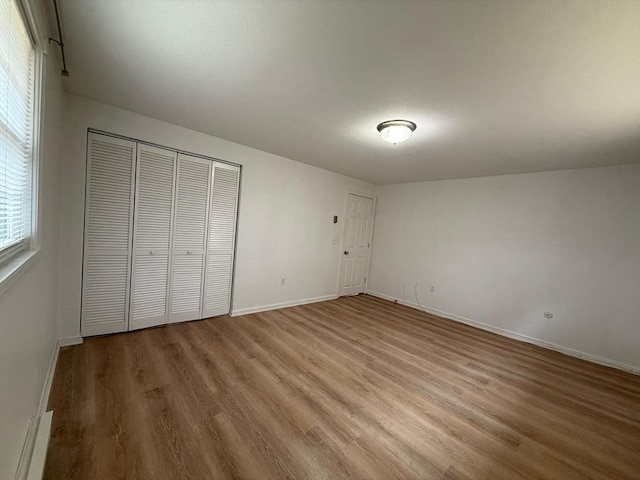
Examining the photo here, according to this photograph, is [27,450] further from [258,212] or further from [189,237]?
[258,212]

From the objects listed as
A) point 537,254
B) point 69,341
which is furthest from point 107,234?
point 537,254

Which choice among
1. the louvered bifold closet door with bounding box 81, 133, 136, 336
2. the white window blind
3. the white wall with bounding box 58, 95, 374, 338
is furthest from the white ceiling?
the louvered bifold closet door with bounding box 81, 133, 136, 336

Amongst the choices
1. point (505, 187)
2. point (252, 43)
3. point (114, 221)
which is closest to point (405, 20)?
point (252, 43)

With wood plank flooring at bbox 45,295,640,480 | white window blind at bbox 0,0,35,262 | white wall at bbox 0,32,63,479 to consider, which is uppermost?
white window blind at bbox 0,0,35,262

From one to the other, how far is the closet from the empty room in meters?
0.02

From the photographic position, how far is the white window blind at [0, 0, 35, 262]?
93 cm

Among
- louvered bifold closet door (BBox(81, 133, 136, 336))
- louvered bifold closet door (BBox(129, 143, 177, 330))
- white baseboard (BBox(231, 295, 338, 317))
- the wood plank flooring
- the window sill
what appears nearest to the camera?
the window sill

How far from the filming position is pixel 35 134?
131 centimetres

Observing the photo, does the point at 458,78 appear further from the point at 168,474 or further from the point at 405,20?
the point at 168,474

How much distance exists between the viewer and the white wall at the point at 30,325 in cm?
92

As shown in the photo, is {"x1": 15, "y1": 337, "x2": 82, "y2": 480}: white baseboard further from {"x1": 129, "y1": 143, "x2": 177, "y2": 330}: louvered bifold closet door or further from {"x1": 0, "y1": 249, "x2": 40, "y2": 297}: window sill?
{"x1": 129, "y1": 143, "x2": 177, "y2": 330}: louvered bifold closet door

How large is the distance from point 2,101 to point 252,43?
3.77ft

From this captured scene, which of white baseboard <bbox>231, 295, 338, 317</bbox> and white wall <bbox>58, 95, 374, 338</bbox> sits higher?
white wall <bbox>58, 95, 374, 338</bbox>

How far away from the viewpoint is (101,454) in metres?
1.37
